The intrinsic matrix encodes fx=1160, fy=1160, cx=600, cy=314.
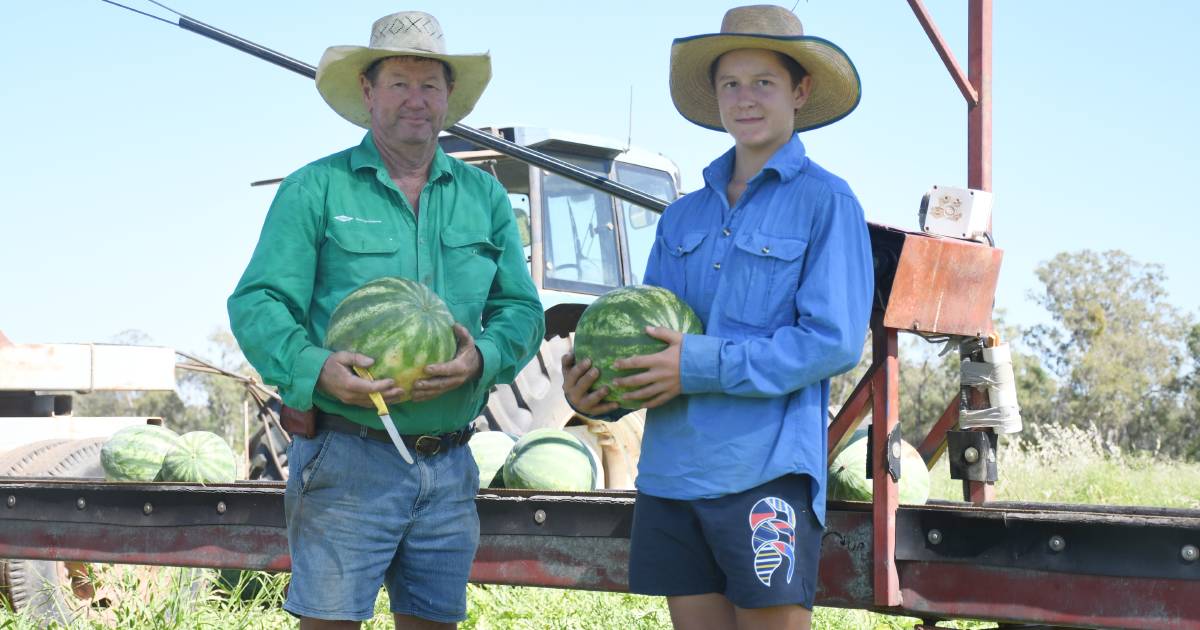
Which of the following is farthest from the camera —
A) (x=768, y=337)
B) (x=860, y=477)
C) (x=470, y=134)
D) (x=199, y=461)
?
(x=470, y=134)

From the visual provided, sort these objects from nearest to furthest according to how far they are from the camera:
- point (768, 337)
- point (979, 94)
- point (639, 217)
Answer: point (768, 337)
point (979, 94)
point (639, 217)

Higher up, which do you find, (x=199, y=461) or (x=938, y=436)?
(x=938, y=436)

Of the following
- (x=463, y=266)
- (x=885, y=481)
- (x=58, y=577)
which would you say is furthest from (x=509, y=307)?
(x=58, y=577)

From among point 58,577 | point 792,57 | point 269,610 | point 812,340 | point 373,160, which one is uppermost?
point 792,57

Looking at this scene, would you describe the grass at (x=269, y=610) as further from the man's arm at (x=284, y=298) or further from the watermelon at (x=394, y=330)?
the watermelon at (x=394, y=330)

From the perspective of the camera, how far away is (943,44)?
4.21m

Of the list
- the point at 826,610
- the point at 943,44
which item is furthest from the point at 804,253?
the point at 826,610

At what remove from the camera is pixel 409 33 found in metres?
2.84

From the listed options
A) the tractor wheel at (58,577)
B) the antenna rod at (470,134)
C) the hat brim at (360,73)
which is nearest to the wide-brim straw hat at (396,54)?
the hat brim at (360,73)

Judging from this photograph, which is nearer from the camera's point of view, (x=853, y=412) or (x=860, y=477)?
(x=853, y=412)

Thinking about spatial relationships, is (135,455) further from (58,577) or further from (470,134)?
(470,134)

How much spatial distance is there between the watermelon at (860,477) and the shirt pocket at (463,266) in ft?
4.31

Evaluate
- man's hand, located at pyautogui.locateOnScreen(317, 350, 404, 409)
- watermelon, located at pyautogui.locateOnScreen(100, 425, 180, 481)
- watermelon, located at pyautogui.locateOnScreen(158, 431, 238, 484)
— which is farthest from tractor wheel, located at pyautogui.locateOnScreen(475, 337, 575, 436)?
man's hand, located at pyautogui.locateOnScreen(317, 350, 404, 409)

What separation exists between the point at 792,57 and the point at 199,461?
290 centimetres
